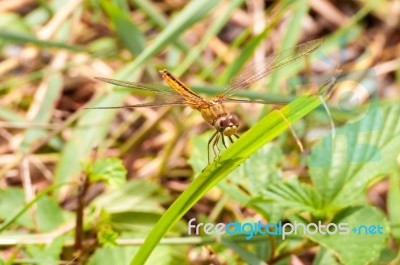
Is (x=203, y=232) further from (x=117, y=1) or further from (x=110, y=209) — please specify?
(x=117, y=1)

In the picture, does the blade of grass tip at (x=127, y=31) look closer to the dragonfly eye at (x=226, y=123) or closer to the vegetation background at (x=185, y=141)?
the vegetation background at (x=185, y=141)

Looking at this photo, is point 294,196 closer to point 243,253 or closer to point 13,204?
point 243,253

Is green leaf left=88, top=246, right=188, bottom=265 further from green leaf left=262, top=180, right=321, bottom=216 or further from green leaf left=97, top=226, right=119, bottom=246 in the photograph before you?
green leaf left=262, top=180, right=321, bottom=216

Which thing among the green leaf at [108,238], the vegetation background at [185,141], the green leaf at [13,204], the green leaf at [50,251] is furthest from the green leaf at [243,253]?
the green leaf at [13,204]

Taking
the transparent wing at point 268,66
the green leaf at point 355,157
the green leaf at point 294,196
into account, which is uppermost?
the transparent wing at point 268,66

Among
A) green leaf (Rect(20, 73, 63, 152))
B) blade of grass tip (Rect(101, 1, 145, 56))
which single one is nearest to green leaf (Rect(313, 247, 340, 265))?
blade of grass tip (Rect(101, 1, 145, 56))

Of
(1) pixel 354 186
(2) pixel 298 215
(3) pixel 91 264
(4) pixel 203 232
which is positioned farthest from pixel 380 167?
(3) pixel 91 264
